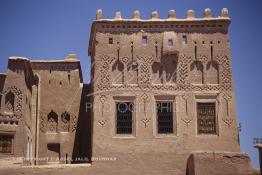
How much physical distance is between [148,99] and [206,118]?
3.12 meters

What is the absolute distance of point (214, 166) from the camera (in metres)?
22.4

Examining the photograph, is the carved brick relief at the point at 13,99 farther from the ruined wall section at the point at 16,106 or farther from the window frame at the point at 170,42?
the window frame at the point at 170,42

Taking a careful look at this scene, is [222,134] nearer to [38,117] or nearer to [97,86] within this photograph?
[97,86]

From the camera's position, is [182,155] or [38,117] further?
[38,117]

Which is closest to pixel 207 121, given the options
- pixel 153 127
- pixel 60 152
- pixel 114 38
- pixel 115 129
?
pixel 153 127

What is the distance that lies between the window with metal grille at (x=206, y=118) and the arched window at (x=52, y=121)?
8.30 m

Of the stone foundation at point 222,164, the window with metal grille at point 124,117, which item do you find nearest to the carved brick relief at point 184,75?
the window with metal grille at point 124,117

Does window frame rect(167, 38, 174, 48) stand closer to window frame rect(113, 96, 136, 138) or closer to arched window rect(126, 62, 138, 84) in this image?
arched window rect(126, 62, 138, 84)

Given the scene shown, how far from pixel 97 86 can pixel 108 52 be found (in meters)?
1.92

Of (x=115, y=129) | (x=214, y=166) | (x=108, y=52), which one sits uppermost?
(x=108, y=52)

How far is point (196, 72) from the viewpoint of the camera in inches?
1014

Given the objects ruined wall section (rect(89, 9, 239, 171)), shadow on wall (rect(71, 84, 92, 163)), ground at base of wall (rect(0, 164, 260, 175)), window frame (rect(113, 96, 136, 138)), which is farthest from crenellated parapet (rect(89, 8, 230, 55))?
ground at base of wall (rect(0, 164, 260, 175))

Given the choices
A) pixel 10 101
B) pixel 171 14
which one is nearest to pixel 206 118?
pixel 171 14

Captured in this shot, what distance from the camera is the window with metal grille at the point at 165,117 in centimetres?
2489
